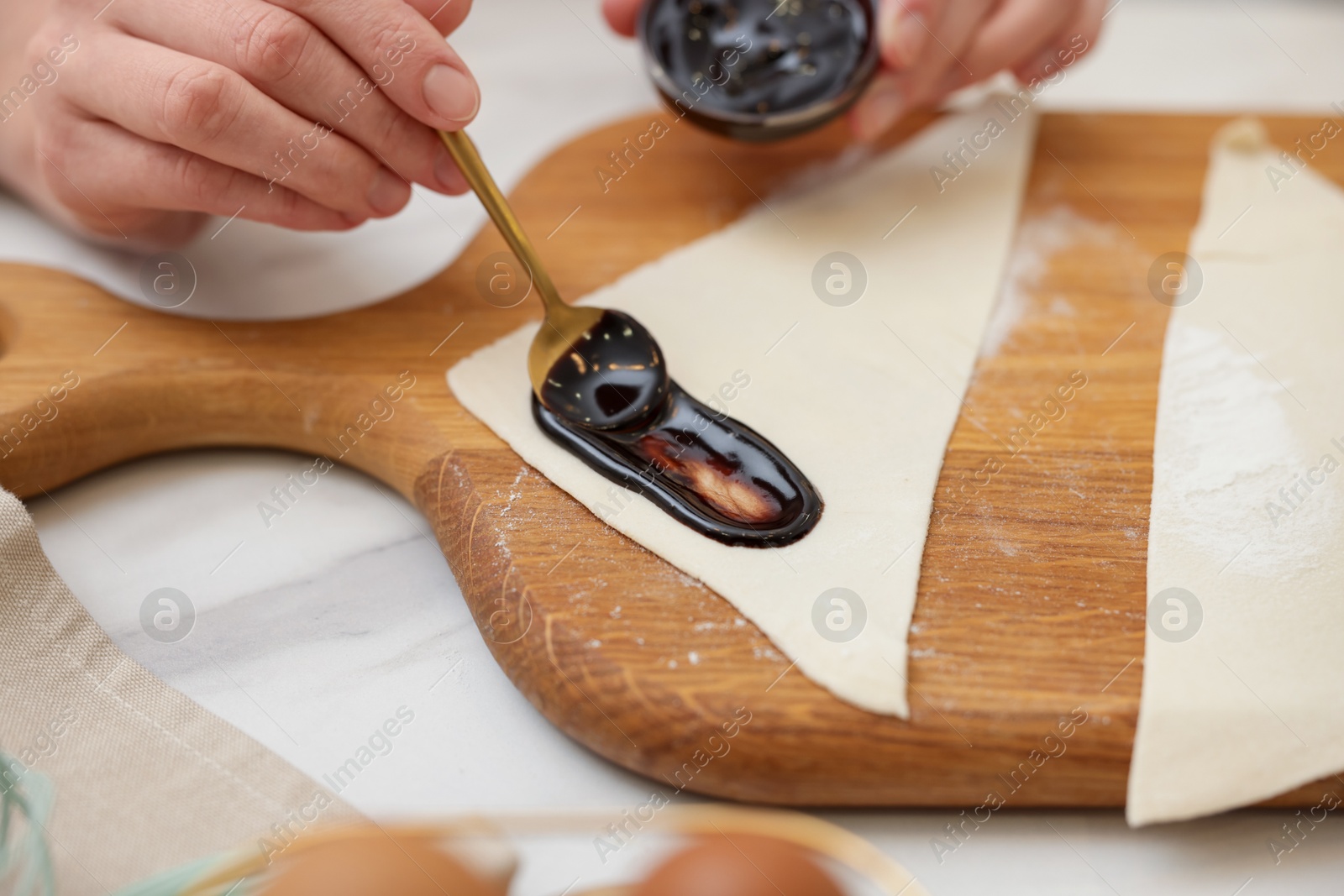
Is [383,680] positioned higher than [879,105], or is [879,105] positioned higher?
[879,105]

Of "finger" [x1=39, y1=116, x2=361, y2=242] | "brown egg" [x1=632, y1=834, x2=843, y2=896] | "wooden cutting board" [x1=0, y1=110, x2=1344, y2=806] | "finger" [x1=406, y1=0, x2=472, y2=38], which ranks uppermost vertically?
"finger" [x1=406, y1=0, x2=472, y2=38]

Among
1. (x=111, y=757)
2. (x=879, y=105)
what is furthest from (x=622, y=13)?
(x=111, y=757)

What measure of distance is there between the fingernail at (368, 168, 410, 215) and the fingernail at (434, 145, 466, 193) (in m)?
0.04

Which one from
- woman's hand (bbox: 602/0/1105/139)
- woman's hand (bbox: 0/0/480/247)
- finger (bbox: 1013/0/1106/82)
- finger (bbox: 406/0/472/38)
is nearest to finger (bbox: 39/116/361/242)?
woman's hand (bbox: 0/0/480/247)

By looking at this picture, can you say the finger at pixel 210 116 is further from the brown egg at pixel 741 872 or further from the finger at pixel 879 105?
the brown egg at pixel 741 872

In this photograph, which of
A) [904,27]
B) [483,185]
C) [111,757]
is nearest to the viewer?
[111,757]

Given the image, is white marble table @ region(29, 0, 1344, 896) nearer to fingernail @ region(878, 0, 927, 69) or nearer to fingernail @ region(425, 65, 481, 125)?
fingernail @ region(425, 65, 481, 125)

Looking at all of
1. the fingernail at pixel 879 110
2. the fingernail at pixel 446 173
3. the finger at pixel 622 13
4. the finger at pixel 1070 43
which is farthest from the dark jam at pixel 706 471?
the finger at pixel 1070 43

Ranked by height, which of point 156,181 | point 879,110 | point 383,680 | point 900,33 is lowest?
point 383,680

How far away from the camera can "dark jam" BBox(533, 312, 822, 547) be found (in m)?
0.93

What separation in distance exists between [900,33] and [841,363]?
456 millimetres

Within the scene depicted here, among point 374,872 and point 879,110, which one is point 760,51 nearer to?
point 879,110

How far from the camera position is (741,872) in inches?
22.2

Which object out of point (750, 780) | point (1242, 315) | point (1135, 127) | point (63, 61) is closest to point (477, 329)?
point (63, 61)
